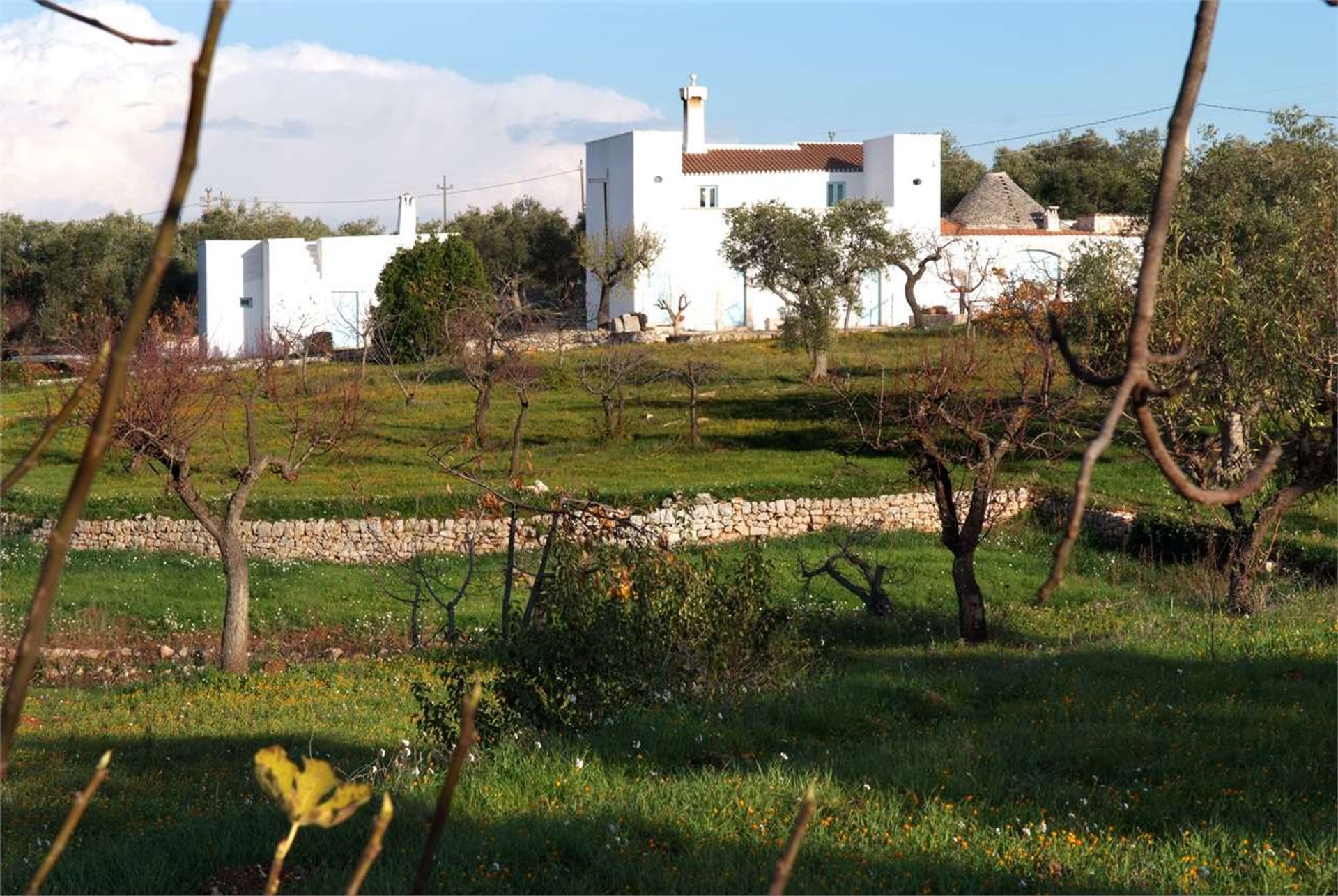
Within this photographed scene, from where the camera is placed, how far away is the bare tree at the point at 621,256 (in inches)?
1721

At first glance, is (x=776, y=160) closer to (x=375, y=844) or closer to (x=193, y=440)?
(x=193, y=440)

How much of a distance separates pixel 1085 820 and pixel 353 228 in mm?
72375

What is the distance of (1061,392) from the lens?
23.3m

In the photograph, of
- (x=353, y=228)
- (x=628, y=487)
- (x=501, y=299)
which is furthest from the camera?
(x=353, y=228)

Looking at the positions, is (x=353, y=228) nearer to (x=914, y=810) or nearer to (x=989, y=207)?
(x=989, y=207)

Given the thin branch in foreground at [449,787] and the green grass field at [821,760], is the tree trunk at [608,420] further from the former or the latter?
the thin branch in foreground at [449,787]

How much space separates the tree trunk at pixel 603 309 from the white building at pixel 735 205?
1.15ft

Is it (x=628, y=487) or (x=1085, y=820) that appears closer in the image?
(x=1085, y=820)

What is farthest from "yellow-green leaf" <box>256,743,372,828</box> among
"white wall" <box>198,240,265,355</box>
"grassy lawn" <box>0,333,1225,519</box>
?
"white wall" <box>198,240,265,355</box>

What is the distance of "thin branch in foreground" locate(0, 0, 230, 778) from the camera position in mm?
644

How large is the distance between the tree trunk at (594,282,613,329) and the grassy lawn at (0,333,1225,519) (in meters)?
9.56

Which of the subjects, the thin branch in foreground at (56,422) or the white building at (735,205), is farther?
the white building at (735,205)

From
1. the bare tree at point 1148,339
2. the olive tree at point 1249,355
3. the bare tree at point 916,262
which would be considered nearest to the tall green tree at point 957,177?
the bare tree at point 916,262

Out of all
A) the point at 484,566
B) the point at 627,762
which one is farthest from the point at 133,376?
the point at 627,762
